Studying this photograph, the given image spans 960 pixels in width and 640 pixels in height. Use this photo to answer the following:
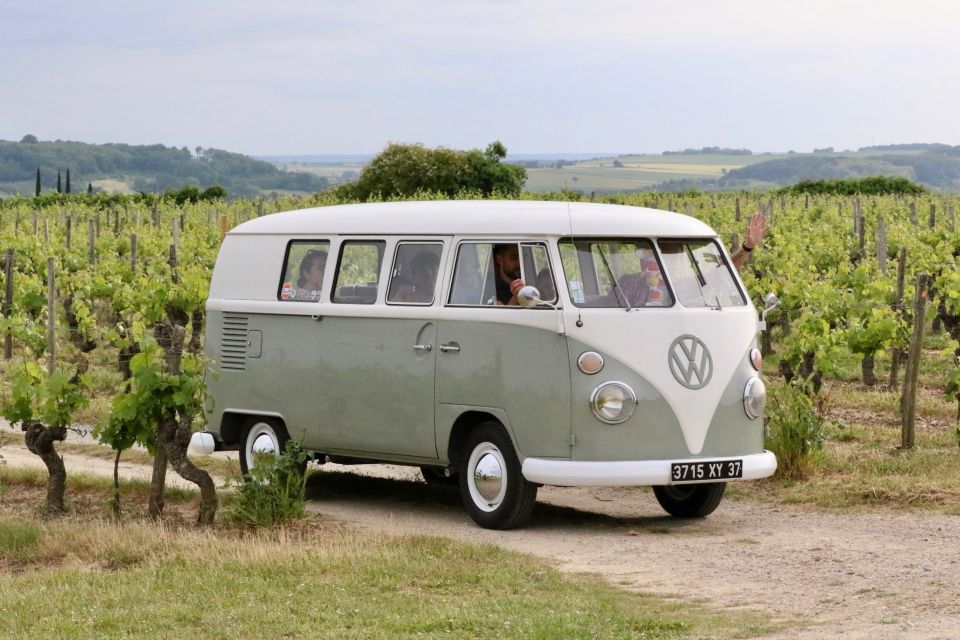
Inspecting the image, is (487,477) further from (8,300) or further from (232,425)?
(8,300)

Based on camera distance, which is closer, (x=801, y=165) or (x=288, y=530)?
(x=288, y=530)

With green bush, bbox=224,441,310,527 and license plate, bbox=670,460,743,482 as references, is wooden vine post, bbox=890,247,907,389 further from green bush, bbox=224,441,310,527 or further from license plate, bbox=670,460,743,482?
green bush, bbox=224,441,310,527

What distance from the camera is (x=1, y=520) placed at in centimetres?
1089

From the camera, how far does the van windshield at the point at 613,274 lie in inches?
400

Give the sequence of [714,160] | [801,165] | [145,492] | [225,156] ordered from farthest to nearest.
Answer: [714,160]
[225,156]
[801,165]
[145,492]

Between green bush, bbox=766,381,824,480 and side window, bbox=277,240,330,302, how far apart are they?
3.80 meters

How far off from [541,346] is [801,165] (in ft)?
508

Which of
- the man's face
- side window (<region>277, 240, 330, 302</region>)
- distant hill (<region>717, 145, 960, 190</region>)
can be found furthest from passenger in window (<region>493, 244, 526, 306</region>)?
distant hill (<region>717, 145, 960, 190</region>)

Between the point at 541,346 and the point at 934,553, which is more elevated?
the point at 541,346

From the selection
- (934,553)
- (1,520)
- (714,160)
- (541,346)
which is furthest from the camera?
(714,160)

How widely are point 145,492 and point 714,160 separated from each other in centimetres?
18186

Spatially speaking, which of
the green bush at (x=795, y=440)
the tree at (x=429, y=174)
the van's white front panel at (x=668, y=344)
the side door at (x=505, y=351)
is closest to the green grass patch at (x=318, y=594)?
the side door at (x=505, y=351)

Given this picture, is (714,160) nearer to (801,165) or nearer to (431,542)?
(801,165)

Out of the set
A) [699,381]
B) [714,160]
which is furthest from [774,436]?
[714,160]
